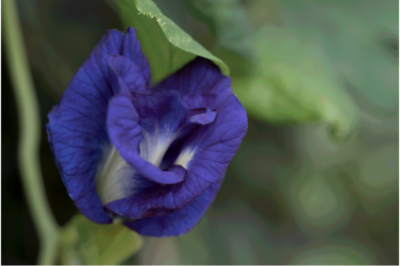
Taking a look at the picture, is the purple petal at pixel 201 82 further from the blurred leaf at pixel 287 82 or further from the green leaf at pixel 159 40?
the blurred leaf at pixel 287 82

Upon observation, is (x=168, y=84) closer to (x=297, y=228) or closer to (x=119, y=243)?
(x=119, y=243)

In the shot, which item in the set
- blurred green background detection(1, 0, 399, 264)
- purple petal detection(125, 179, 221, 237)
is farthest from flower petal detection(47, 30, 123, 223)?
blurred green background detection(1, 0, 399, 264)

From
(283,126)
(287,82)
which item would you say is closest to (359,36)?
(287,82)

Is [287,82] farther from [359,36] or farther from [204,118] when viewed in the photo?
[204,118]

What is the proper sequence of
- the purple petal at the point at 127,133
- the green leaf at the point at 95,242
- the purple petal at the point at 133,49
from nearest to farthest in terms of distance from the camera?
the purple petal at the point at 127,133
the purple petal at the point at 133,49
the green leaf at the point at 95,242

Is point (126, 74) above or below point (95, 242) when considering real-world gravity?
above

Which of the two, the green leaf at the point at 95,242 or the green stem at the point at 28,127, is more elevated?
the green stem at the point at 28,127

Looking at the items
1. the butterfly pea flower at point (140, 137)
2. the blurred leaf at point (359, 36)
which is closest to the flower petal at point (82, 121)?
the butterfly pea flower at point (140, 137)

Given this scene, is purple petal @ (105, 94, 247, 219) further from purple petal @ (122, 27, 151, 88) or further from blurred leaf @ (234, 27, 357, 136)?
blurred leaf @ (234, 27, 357, 136)
